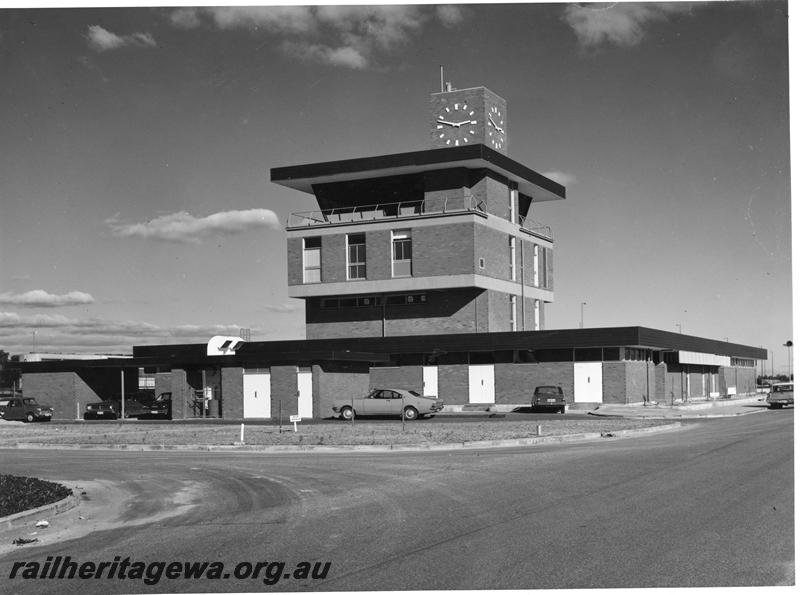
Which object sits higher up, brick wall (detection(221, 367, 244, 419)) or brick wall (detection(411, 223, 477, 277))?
brick wall (detection(411, 223, 477, 277))

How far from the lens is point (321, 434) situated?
30.0 meters

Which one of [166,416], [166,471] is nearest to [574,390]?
[166,416]

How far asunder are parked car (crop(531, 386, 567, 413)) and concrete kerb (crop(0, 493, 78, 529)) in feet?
112

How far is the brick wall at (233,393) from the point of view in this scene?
45031 mm

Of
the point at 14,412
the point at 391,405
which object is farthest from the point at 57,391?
the point at 391,405

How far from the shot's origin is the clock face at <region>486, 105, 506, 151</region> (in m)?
61.8

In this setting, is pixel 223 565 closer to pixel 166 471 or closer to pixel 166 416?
pixel 166 471

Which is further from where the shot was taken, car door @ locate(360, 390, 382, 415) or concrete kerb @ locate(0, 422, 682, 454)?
car door @ locate(360, 390, 382, 415)

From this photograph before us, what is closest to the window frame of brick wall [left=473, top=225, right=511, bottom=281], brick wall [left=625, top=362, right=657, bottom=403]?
brick wall [left=473, top=225, right=511, bottom=281]

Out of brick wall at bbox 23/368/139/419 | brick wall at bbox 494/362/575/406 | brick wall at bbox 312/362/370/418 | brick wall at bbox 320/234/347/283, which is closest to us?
brick wall at bbox 312/362/370/418

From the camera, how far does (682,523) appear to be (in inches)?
453

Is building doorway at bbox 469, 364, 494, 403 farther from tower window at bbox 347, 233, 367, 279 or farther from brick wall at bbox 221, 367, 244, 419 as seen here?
brick wall at bbox 221, 367, 244, 419

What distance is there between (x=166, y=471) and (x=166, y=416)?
30329 millimetres

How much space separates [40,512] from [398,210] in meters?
47.3
